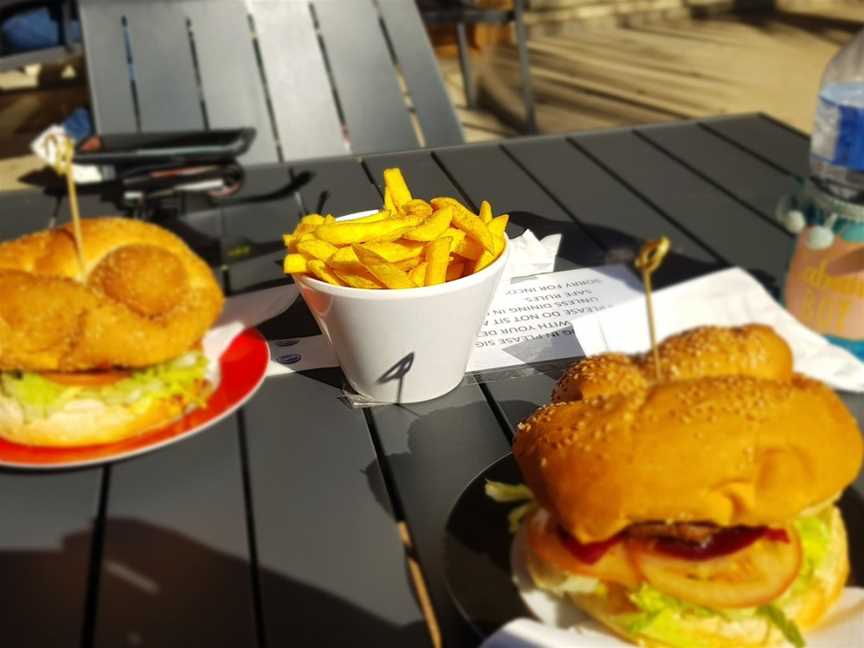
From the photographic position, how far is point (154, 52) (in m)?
2.52

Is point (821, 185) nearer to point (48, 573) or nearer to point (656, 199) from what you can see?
point (656, 199)

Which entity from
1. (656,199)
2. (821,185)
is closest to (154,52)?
(656,199)

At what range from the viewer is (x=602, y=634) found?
0.77 metres

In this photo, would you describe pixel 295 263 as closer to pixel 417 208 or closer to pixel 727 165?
pixel 417 208

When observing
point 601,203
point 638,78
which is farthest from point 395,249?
point 638,78

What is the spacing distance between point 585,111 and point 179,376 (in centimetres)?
387

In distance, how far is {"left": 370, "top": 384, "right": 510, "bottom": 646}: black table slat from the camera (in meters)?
0.85

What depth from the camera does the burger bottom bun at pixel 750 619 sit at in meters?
0.74

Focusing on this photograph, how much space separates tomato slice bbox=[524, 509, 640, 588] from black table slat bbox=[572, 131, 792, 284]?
35cm

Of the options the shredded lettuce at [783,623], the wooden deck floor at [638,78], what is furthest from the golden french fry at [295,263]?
the wooden deck floor at [638,78]

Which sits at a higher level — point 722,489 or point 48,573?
point 722,489

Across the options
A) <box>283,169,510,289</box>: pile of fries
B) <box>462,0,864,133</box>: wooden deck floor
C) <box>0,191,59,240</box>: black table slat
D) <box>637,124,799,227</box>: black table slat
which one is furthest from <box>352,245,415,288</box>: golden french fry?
<box>462,0,864,133</box>: wooden deck floor

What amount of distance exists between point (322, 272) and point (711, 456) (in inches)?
18.3

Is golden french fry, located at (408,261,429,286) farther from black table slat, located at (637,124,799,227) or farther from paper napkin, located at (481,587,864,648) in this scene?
black table slat, located at (637,124,799,227)
